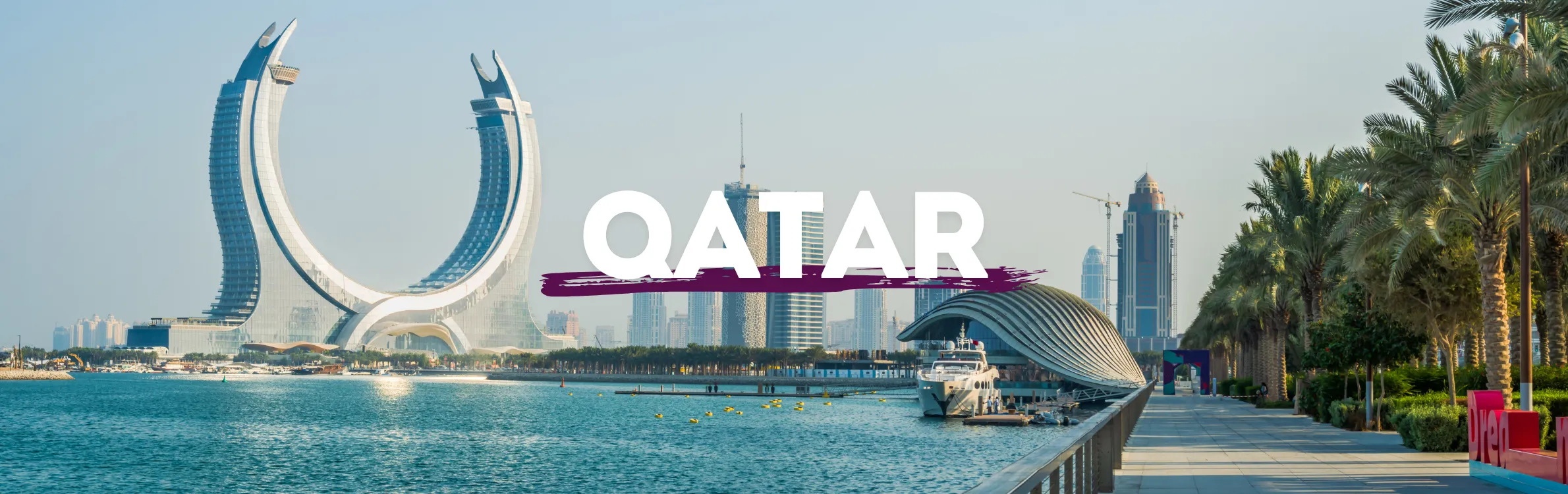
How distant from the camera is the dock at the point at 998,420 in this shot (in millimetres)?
86062

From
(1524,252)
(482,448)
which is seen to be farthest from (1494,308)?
(482,448)

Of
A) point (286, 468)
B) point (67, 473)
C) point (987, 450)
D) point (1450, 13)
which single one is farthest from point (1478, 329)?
point (67, 473)

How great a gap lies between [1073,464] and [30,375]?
212 meters

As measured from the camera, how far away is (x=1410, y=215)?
29656 millimetres

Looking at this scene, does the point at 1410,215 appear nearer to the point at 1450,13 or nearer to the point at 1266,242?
the point at 1450,13

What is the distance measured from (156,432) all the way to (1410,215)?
6937 centimetres

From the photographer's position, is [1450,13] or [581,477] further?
[581,477]

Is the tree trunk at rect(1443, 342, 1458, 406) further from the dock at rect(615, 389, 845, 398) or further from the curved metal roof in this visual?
the dock at rect(615, 389, 845, 398)

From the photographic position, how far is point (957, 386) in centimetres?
9012

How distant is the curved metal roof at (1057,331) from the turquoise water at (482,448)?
1457 cm

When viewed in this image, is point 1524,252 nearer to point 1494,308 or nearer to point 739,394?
point 1494,308

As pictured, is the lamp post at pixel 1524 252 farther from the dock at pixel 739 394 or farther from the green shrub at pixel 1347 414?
the dock at pixel 739 394

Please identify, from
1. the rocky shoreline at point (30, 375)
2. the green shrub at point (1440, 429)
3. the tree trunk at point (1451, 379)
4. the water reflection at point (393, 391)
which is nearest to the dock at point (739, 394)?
the water reflection at point (393, 391)

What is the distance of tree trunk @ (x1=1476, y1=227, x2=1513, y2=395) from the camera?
90.6 ft
